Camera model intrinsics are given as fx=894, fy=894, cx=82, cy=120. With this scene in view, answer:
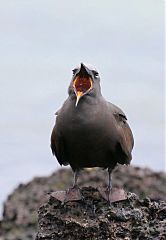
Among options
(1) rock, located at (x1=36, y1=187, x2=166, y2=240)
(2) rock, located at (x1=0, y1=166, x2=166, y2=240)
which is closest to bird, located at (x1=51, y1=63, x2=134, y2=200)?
(1) rock, located at (x1=36, y1=187, x2=166, y2=240)

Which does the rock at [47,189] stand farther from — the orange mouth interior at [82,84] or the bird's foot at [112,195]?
the orange mouth interior at [82,84]

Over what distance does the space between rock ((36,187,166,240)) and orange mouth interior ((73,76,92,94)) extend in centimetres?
135

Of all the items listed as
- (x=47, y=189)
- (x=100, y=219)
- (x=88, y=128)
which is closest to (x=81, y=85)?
(x=88, y=128)

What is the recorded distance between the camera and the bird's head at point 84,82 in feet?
34.8

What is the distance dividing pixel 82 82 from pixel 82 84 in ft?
0.08

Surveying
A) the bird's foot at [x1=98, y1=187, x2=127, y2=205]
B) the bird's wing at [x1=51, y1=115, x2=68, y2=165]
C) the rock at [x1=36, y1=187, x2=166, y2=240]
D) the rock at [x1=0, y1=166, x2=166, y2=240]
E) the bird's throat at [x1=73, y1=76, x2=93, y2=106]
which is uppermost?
the bird's throat at [x1=73, y1=76, x2=93, y2=106]

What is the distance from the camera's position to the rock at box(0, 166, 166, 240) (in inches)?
758

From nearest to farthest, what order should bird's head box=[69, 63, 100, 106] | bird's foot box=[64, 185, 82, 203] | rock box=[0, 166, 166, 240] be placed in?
bird's head box=[69, 63, 100, 106] → bird's foot box=[64, 185, 82, 203] → rock box=[0, 166, 166, 240]

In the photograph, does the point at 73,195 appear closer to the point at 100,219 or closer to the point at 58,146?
the point at 100,219

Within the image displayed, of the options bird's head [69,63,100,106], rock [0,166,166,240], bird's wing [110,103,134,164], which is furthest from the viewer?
rock [0,166,166,240]

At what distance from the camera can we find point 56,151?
11500 mm

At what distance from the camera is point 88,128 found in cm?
1085

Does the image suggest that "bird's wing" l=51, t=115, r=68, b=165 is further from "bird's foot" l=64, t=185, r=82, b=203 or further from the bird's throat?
the bird's throat

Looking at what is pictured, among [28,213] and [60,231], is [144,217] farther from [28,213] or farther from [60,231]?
[28,213]
